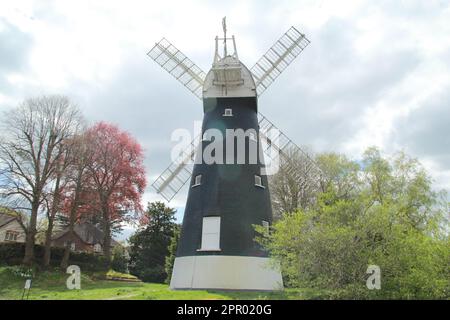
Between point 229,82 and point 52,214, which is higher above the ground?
point 229,82

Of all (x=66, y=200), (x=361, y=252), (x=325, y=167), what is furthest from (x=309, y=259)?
(x=66, y=200)

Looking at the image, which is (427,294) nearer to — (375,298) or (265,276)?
(375,298)

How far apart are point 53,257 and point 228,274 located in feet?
65.8

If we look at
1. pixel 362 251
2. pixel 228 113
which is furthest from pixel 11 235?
pixel 362 251

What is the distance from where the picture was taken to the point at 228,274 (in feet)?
49.6

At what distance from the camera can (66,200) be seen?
93.3ft

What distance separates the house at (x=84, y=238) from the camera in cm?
4344

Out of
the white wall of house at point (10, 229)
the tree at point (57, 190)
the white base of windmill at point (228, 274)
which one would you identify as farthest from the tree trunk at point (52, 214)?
the white wall of house at point (10, 229)

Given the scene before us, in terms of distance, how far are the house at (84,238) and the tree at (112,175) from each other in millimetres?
13560

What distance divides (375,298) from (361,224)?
210 centimetres

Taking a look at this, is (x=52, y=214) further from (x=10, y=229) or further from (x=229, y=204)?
(x=10, y=229)

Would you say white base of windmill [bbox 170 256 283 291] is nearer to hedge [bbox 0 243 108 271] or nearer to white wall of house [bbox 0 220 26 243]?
hedge [bbox 0 243 108 271]

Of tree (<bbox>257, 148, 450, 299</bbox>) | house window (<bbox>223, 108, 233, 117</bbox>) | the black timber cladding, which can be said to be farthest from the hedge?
tree (<bbox>257, 148, 450, 299</bbox>)

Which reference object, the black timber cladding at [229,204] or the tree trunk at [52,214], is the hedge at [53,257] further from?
the black timber cladding at [229,204]
